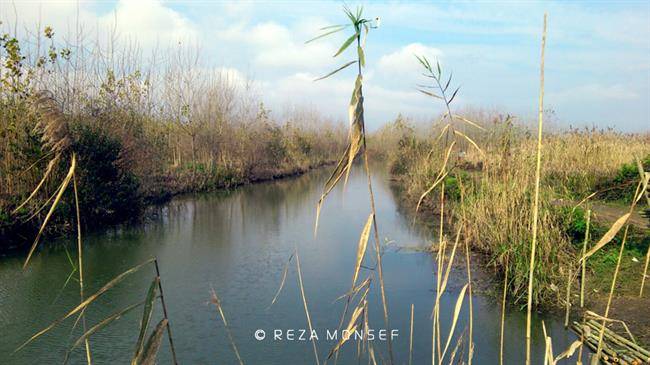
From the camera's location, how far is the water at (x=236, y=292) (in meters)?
3.70

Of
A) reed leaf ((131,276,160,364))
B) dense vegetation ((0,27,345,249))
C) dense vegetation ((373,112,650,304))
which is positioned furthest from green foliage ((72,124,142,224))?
reed leaf ((131,276,160,364))

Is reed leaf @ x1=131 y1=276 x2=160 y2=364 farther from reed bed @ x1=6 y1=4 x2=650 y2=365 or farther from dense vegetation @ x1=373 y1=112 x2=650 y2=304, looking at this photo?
dense vegetation @ x1=373 y1=112 x2=650 y2=304

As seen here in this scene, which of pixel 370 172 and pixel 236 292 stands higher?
pixel 370 172

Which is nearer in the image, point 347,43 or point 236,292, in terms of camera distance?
point 347,43

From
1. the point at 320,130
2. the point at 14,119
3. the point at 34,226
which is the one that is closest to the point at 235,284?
the point at 34,226

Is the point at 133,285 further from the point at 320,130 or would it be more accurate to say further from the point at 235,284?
the point at 320,130

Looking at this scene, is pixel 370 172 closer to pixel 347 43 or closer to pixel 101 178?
pixel 101 178

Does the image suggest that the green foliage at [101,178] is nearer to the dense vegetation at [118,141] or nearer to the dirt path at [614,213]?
the dense vegetation at [118,141]

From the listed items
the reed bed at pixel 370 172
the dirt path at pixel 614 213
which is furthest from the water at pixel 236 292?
the dirt path at pixel 614 213

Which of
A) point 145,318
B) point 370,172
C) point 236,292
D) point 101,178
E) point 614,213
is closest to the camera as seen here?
point 145,318

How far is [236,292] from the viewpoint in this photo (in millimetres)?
5004

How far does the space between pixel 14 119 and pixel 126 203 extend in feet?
7.17

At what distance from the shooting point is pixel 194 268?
233 inches

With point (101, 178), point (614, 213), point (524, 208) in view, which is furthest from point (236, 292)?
point (614, 213)
